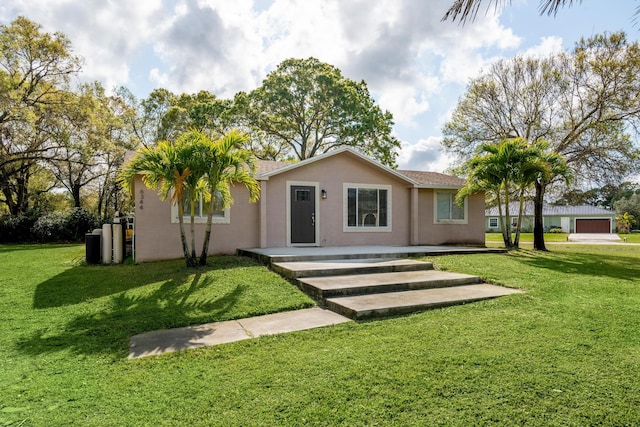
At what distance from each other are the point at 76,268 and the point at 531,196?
18.9m

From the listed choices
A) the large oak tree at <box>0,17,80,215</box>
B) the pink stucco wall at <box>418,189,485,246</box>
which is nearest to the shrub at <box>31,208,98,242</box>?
the large oak tree at <box>0,17,80,215</box>

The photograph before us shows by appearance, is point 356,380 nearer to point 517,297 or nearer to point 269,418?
point 269,418

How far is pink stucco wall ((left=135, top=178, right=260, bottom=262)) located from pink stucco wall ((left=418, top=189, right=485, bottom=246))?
254 inches

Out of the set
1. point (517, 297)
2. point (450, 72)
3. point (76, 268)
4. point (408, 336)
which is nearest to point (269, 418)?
point (408, 336)

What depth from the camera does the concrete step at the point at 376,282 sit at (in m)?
6.36

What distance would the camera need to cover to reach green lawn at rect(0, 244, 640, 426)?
8.87 feet

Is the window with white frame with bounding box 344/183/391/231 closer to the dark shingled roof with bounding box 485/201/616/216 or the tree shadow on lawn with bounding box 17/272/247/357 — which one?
the tree shadow on lawn with bounding box 17/272/247/357

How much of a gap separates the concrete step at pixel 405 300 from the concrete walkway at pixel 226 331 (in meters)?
0.22

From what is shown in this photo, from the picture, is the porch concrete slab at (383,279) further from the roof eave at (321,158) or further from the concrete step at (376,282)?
the roof eave at (321,158)

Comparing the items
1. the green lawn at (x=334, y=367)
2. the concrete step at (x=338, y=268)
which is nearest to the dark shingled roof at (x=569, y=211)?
the concrete step at (x=338, y=268)

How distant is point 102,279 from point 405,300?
6602 mm

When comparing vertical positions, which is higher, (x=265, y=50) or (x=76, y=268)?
(x=265, y=50)

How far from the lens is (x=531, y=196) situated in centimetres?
1784

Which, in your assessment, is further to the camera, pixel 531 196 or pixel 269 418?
pixel 531 196
